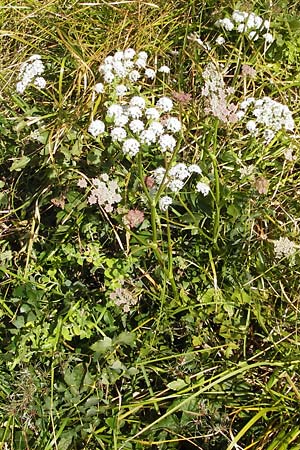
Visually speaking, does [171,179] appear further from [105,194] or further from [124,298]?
[124,298]

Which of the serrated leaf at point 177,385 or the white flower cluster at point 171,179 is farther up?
the white flower cluster at point 171,179

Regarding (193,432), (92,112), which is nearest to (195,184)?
(92,112)

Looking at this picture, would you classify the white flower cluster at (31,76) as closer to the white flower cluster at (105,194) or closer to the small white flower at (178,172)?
the white flower cluster at (105,194)

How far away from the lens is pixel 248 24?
2.24m

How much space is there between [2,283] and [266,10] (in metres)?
1.31

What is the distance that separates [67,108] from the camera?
228cm

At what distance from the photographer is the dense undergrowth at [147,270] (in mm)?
1750

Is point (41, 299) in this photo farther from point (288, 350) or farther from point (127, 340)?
point (288, 350)

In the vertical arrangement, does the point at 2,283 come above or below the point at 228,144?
below

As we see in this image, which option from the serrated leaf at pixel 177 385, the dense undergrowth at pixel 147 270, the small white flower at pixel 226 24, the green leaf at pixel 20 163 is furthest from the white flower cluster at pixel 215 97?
the serrated leaf at pixel 177 385

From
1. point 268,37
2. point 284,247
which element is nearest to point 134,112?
point 284,247

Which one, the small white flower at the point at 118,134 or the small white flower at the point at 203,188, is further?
the small white flower at the point at 203,188

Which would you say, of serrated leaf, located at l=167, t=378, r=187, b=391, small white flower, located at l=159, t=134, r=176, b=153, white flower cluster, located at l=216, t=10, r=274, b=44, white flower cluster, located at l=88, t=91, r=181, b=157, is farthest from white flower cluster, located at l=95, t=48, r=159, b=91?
serrated leaf, located at l=167, t=378, r=187, b=391

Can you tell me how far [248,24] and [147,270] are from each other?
894 mm
